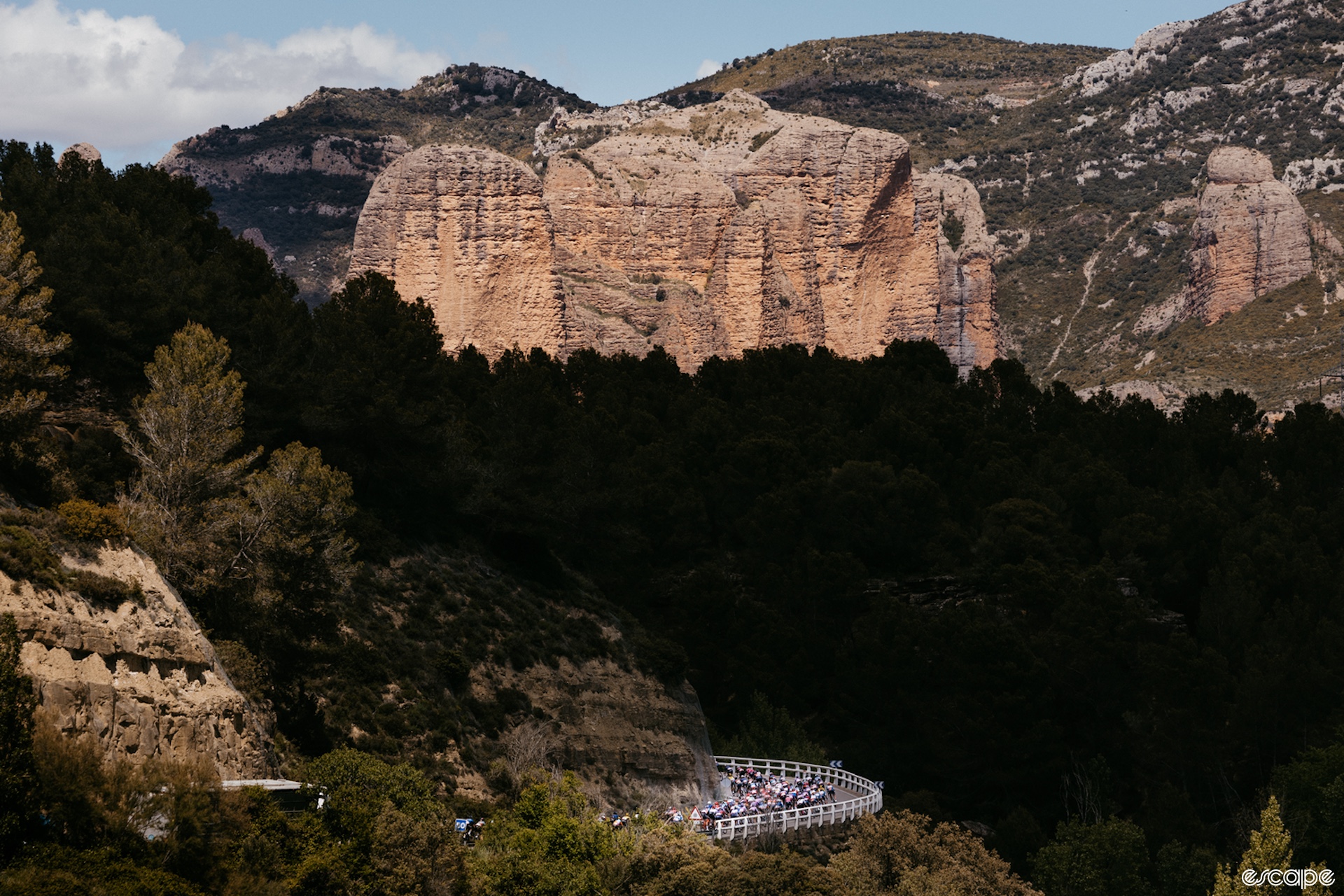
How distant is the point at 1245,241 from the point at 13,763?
131169 mm

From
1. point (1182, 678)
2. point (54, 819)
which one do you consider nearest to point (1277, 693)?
point (1182, 678)

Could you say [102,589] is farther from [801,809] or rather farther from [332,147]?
[332,147]

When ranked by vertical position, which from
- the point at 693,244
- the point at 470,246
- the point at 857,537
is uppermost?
the point at 693,244

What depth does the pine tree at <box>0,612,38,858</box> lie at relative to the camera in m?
24.8

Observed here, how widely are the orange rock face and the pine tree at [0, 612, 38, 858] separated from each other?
226 feet

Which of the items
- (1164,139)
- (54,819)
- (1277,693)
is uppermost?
(1164,139)

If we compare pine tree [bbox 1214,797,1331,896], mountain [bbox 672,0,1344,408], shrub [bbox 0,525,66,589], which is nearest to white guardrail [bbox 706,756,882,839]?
pine tree [bbox 1214,797,1331,896]

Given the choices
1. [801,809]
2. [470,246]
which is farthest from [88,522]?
[470,246]

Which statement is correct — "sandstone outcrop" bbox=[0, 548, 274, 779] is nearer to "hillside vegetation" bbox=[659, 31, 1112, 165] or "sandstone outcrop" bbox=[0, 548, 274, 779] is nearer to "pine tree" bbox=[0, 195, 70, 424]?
"pine tree" bbox=[0, 195, 70, 424]

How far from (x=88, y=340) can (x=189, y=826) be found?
2600 cm

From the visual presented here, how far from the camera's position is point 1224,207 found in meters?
139

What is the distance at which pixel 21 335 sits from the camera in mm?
39781

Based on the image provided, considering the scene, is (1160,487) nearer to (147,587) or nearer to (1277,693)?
(1277,693)

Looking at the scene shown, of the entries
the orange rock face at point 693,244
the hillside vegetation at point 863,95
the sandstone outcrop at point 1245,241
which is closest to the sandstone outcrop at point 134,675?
the orange rock face at point 693,244
